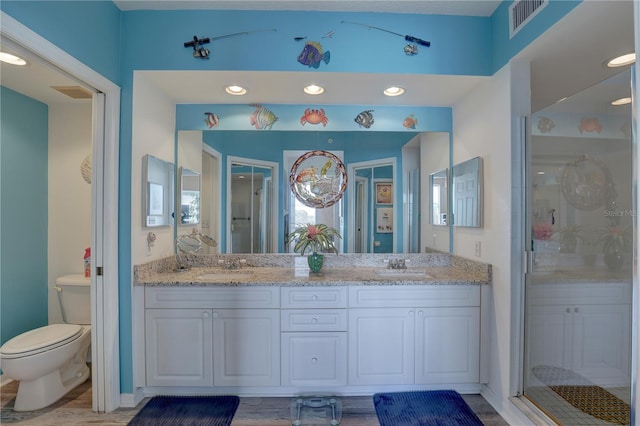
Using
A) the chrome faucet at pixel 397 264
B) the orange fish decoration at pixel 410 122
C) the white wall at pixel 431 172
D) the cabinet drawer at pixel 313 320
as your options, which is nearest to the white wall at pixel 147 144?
the cabinet drawer at pixel 313 320

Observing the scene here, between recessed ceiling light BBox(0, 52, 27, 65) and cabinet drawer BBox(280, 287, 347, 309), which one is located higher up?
recessed ceiling light BBox(0, 52, 27, 65)

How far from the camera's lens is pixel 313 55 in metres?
2.03

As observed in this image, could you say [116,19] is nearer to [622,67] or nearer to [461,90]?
[461,90]

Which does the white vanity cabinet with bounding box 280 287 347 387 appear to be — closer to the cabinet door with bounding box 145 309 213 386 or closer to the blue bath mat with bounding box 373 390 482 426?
the blue bath mat with bounding box 373 390 482 426

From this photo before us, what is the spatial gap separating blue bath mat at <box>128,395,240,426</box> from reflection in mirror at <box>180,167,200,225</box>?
133 cm

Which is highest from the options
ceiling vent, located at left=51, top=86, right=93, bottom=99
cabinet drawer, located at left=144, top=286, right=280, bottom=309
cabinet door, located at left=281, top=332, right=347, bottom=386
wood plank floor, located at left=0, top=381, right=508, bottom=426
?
ceiling vent, located at left=51, top=86, right=93, bottom=99

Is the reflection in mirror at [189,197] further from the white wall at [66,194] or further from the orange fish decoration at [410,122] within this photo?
the orange fish decoration at [410,122]

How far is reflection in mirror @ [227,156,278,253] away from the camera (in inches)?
104

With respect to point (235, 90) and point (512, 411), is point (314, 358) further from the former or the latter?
point (235, 90)

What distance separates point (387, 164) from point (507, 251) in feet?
3.81

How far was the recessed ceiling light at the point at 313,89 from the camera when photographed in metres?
2.25

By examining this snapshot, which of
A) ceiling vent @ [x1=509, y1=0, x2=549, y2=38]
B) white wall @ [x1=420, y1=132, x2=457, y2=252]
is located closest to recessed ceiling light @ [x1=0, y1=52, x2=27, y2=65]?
white wall @ [x1=420, y1=132, x2=457, y2=252]

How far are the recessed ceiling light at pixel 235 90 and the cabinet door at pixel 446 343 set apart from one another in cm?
205

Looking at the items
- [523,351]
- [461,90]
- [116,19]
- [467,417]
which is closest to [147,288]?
[116,19]
